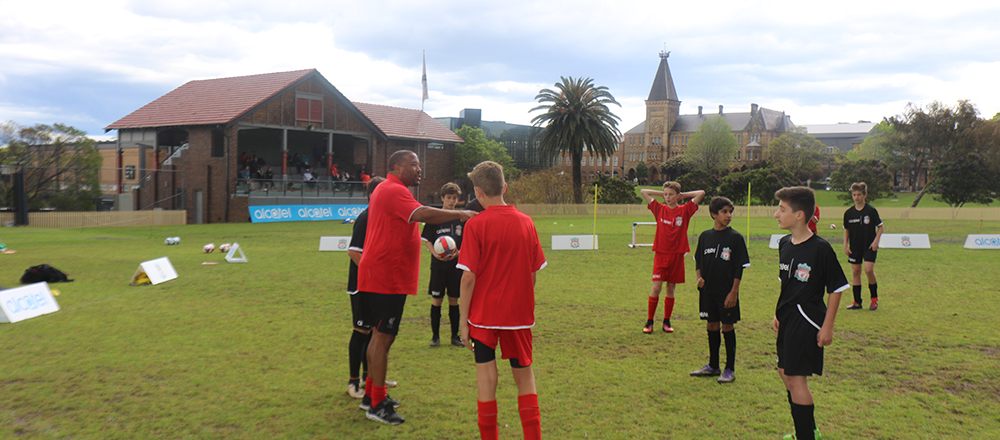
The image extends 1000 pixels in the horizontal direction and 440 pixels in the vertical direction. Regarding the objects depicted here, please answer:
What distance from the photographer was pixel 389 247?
15.3ft

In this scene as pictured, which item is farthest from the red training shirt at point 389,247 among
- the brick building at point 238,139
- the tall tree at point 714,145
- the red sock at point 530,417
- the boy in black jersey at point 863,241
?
the tall tree at point 714,145

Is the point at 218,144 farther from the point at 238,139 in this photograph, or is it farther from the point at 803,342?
the point at 803,342

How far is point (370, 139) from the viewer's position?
4378 centimetres

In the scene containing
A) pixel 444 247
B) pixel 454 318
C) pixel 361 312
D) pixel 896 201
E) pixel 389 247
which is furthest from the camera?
pixel 896 201

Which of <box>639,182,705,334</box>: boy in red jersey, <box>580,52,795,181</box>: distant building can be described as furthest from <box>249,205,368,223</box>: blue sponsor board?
<box>580,52,795,181</box>: distant building

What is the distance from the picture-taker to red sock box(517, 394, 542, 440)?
3693 millimetres

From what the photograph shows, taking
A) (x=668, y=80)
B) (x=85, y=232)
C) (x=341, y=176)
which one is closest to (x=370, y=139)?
(x=341, y=176)

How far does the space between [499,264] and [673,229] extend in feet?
14.3

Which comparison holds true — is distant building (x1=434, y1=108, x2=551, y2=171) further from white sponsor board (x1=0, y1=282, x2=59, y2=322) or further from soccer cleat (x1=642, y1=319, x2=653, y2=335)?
soccer cleat (x1=642, y1=319, x2=653, y2=335)

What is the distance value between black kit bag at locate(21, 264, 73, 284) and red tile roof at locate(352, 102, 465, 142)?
35693mm

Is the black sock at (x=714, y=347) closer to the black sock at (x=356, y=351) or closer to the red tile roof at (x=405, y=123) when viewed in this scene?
the black sock at (x=356, y=351)

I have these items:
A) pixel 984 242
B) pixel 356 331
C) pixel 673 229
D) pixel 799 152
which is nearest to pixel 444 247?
pixel 356 331

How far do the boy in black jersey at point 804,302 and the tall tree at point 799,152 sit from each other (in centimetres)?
9834

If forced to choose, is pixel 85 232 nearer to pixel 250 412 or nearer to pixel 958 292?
pixel 250 412
